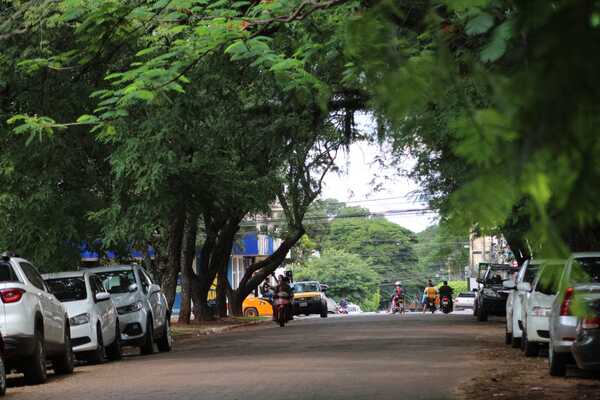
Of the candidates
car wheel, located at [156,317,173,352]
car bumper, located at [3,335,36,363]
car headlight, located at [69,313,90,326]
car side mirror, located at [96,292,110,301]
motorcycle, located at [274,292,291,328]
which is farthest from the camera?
motorcycle, located at [274,292,291,328]

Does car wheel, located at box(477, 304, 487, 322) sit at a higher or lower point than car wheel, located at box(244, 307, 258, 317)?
lower

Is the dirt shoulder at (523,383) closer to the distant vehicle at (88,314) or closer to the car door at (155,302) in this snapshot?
the distant vehicle at (88,314)

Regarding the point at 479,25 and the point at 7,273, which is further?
the point at 7,273

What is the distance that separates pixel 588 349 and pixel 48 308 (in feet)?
26.9

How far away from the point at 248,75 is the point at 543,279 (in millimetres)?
17634

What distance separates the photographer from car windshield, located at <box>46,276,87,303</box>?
22703 mm

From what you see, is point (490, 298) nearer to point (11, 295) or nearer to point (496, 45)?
point (11, 295)

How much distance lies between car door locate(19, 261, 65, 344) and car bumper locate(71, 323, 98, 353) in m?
2.71

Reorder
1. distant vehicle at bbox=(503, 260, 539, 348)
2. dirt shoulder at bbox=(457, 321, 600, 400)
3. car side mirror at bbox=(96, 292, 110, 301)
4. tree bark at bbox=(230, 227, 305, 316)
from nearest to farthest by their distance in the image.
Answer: dirt shoulder at bbox=(457, 321, 600, 400)
distant vehicle at bbox=(503, 260, 539, 348)
car side mirror at bbox=(96, 292, 110, 301)
tree bark at bbox=(230, 227, 305, 316)

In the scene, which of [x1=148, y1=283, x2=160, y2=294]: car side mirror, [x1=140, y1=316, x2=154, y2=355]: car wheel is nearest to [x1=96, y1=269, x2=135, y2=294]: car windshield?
[x1=148, y1=283, x2=160, y2=294]: car side mirror

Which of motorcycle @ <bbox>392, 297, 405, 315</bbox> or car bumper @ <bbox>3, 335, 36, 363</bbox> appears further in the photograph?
motorcycle @ <bbox>392, 297, 405, 315</bbox>

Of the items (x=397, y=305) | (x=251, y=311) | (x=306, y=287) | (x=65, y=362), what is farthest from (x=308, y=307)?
(x=65, y=362)

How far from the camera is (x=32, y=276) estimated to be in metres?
18.4

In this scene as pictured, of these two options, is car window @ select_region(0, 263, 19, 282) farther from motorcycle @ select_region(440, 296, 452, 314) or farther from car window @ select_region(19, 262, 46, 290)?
motorcycle @ select_region(440, 296, 452, 314)
